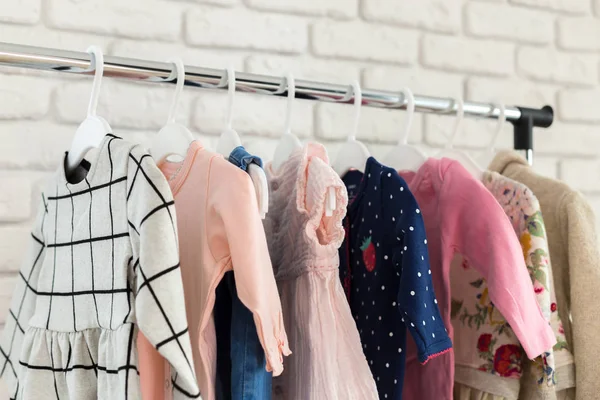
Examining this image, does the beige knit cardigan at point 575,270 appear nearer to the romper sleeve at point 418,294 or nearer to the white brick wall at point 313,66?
the romper sleeve at point 418,294

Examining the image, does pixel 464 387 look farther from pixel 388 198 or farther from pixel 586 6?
pixel 586 6

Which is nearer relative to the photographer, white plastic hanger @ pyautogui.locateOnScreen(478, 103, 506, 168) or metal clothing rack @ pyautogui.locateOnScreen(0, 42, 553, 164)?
metal clothing rack @ pyautogui.locateOnScreen(0, 42, 553, 164)

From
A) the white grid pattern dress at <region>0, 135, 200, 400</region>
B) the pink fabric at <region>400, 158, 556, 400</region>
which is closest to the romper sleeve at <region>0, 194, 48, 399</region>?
the white grid pattern dress at <region>0, 135, 200, 400</region>

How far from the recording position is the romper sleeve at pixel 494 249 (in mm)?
976

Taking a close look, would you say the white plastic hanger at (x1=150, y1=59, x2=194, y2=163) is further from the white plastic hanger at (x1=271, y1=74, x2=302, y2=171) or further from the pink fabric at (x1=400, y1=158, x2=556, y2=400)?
the pink fabric at (x1=400, y1=158, x2=556, y2=400)

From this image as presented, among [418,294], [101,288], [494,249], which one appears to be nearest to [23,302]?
[101,288]

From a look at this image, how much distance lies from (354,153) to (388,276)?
21 centimetres

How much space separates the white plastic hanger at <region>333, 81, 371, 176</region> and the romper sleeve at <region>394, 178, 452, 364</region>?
154 millimetres

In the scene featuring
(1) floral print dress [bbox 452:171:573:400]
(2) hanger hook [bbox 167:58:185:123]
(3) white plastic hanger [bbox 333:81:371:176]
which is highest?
(2) hanger hook [bbox 167:58:185:123]

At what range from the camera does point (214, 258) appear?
849 millimetres

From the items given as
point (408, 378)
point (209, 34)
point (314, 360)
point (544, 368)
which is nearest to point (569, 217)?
point (544, 368)

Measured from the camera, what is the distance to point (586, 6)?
1.75 meters

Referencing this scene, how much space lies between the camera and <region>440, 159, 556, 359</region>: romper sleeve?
976mm

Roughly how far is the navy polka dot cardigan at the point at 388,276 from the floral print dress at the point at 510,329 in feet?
0.60
